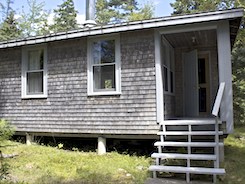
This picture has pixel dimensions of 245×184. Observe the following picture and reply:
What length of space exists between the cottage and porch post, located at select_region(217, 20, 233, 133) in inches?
0.8

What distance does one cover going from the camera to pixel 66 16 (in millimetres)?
31922

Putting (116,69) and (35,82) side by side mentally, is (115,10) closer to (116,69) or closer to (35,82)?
(35,82)

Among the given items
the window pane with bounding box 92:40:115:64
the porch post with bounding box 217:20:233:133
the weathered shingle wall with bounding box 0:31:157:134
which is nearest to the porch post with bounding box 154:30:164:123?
the weathered shingle wall with bounding box 0:31:157:134

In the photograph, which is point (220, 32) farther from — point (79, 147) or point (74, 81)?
A: point (79, 147)

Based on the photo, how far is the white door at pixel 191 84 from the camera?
8.39m

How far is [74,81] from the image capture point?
729 cm

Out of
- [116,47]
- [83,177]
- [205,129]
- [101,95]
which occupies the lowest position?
[83,177]

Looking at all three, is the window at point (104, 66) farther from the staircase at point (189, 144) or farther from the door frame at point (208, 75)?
the door frame at point (208, 75)

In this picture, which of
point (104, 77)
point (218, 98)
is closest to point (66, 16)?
Answer: point (104, 77)

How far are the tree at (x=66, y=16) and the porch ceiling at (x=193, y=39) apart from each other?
2489 centimetres

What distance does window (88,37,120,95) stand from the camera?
22.4ft

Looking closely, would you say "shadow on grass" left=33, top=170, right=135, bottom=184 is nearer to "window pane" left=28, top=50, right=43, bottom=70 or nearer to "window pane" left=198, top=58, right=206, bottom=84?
"window pane" left=28, top=50, right=43, bottom=70

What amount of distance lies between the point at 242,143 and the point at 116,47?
211 inches

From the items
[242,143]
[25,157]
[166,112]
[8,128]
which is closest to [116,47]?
[166,112]
